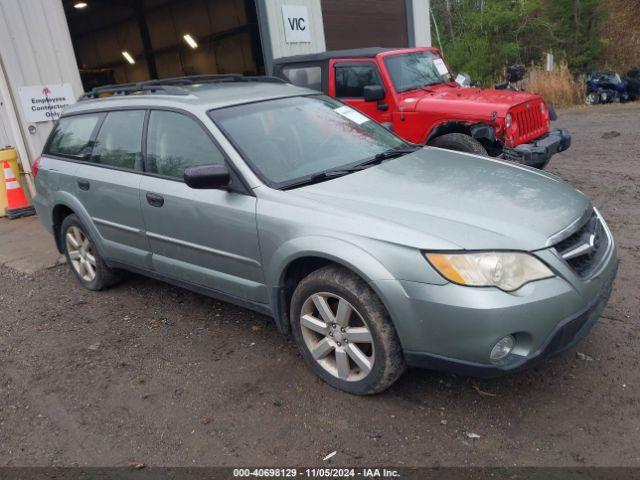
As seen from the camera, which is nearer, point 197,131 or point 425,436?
point 425,436

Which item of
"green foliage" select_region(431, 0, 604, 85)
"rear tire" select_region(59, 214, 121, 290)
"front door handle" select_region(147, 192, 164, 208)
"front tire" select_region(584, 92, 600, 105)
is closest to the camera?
"front door handle" select_region(147, 192, 164, 208)

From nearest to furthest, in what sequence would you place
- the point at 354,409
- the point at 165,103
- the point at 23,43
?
the point at 354,409
the point at 165,103
the point at 23,43

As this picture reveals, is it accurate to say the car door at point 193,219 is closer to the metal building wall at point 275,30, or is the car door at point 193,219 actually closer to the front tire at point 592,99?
the metal building wall at point 275,30

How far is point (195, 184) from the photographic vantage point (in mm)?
3260

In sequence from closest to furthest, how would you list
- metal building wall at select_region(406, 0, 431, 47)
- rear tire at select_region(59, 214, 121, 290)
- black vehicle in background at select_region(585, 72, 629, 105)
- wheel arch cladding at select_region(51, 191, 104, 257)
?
wheel arch cladding at select_region(51, 191, 104, 257)
rear tire at select_region(59, 214, 121, 290)
metal building wall at select_region(406, 0, 431, 47)
black vehicle in background at select_region(585, 72, 629, 105)

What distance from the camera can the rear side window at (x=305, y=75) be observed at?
7.66m

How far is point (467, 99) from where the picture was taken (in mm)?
6699

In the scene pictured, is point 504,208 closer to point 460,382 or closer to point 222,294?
point 460,382

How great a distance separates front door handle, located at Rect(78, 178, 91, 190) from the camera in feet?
14.8

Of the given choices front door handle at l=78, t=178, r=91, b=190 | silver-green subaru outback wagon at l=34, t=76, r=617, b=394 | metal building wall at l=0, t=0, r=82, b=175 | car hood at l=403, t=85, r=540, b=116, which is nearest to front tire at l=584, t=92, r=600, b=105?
car hood at l=403, t=85, r=540, b=116

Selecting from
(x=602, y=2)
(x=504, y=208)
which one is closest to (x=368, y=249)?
(x=504, y=208)

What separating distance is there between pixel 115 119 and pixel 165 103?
68cm

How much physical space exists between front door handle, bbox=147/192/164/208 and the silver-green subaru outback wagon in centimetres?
1

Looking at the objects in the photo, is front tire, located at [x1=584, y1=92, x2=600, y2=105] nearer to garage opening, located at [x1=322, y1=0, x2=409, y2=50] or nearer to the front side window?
garage opening, located at [x1=322, y1=0, x2=409, y2=50]
